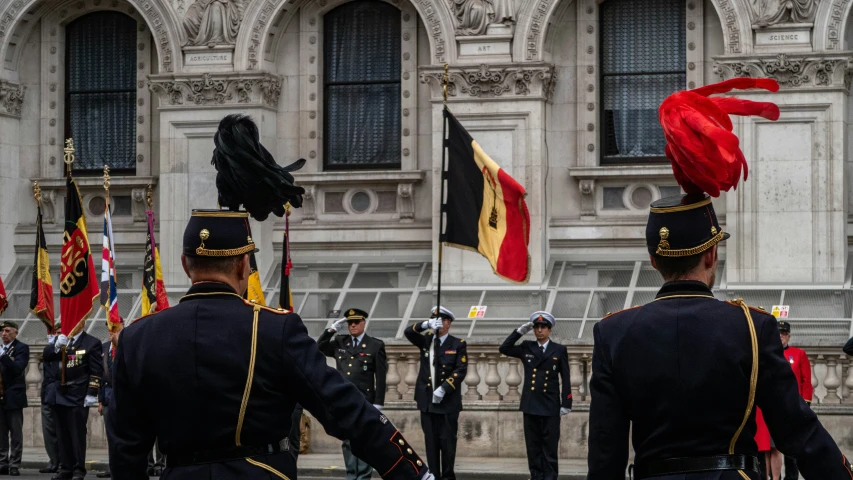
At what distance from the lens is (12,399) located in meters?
19.1

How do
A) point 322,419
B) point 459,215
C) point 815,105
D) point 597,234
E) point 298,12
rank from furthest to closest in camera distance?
point 298,12
point 597,234
point 815,105
point 459,215
point 322,419

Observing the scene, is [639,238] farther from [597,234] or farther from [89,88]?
[89,88]

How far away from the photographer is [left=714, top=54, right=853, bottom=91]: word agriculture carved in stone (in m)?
21.1

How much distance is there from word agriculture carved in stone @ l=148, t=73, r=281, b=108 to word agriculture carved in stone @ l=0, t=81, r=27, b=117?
2774 millimetres

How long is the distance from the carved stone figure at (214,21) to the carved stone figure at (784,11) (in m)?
7.71

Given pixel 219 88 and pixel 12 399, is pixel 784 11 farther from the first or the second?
pixel 12 399

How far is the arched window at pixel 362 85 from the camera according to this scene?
24.0 meters

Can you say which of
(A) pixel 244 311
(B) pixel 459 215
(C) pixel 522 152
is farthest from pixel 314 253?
(A) pixel 244 311

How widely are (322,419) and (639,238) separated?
16870 mm

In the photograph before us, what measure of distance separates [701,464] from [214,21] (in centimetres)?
1882

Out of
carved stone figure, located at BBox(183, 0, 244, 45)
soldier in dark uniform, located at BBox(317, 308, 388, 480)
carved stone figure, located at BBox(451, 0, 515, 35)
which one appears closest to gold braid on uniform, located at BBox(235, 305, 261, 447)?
soldier in dark uniform, located at BBox(317, 308, 388, 480)

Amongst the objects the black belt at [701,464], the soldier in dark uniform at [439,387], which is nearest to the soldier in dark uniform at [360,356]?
the soldier in dark uniform at [439,387]

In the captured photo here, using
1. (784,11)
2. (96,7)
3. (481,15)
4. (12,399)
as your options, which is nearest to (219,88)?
(96,7)

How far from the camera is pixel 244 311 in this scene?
5984mm
